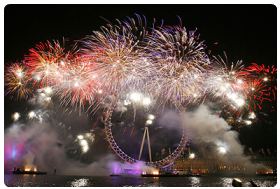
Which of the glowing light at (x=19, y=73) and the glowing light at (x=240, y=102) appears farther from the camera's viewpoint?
the glowing light at (x=240, y=102)

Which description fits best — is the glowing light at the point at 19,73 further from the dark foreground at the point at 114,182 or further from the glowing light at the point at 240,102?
the dark foreground at the point at 114,182

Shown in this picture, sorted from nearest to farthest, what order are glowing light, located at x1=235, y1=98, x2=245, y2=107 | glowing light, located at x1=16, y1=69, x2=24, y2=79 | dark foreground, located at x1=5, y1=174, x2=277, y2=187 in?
1. glowing light, located at x1=16, y1=69, x2=24, y2=79
2. glowing light, located at x1=235, y1=98, x2=245, y2=107
3. dark foreground, located at x1=5, y1=174, x2=277, y2=187

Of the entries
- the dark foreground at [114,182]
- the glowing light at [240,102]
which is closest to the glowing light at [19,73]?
the glowing light at [240,102]

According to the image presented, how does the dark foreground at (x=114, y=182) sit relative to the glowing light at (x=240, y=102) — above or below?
below

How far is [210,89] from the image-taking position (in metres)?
17.8

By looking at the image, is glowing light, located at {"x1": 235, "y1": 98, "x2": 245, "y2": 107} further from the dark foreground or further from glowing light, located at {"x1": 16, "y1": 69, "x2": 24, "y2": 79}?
the dark foreground

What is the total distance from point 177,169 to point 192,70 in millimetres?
45978

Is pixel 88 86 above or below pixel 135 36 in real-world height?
below

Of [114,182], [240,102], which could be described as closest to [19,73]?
[240,102]

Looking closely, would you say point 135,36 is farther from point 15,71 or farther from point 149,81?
point 15,71

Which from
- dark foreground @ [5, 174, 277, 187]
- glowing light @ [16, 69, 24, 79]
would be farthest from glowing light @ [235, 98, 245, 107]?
dark foreground @ [5, 174, 277, 187]

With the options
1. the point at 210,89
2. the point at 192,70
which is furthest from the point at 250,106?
the point at 192,70

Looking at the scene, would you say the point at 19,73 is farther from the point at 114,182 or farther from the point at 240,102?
the point at 114,182
